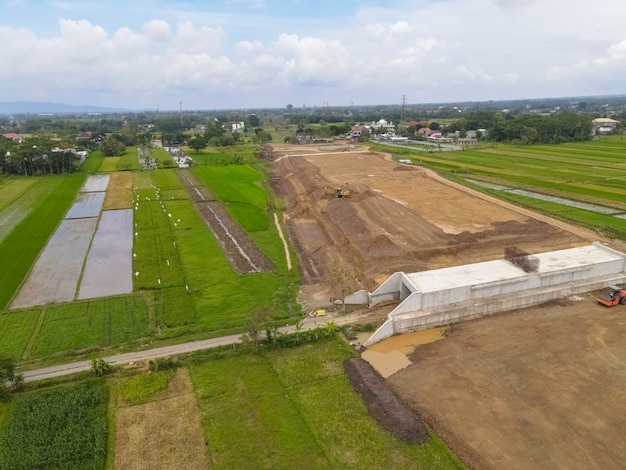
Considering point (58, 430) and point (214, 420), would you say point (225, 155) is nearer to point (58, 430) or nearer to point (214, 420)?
point (58, 430)

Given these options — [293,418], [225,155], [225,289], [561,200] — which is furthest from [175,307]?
[225,155]

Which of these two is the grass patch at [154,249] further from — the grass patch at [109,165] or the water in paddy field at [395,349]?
the grass patch at [109,165]

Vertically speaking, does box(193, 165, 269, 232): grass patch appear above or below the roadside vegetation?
above

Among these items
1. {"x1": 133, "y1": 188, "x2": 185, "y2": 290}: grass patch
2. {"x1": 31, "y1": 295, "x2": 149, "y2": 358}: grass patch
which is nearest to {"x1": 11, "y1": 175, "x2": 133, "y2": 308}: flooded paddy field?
{"x1": 133, "y1": 188, "x2": 185, "y2": 290}: grass patch

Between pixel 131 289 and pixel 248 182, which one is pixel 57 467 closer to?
pixel 131 289

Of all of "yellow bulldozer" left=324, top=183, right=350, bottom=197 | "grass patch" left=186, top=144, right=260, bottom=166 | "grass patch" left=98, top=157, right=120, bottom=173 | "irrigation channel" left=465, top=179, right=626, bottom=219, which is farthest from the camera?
"grass patch" left=186, top=144, right=260, bottom=166

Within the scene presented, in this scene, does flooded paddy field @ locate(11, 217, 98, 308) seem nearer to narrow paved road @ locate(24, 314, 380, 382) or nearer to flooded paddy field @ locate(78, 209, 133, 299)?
flooded paddy field @ locate(78, 209, 133, 299)
